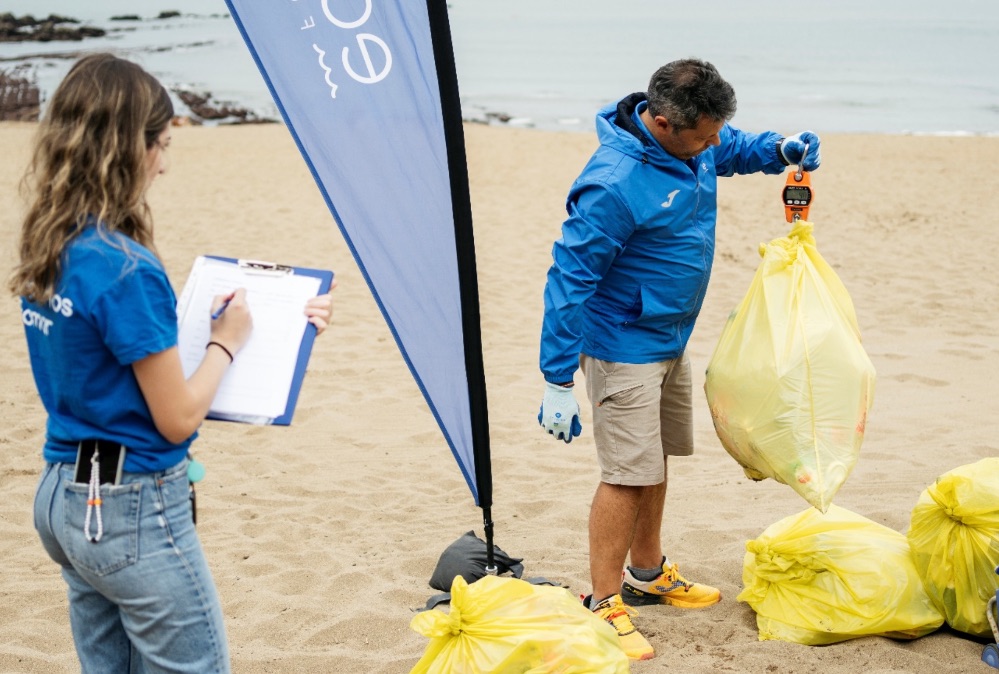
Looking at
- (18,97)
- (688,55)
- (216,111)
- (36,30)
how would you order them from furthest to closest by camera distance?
(688,55) < (36,30) < (18,97) < (216,111)

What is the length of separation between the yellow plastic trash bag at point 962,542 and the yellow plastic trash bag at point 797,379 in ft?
0.95

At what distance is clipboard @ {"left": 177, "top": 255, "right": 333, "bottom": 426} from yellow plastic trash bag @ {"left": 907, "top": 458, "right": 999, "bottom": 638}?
1908mm

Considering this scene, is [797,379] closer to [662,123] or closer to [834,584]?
[834,584]

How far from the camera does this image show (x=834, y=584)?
308 centimetres

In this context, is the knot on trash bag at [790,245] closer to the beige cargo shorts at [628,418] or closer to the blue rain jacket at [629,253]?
the blue rain jacket at [629,253]

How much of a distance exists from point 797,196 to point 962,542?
1.12 m

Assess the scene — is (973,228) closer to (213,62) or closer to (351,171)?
(351,171)

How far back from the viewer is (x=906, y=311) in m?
7.94

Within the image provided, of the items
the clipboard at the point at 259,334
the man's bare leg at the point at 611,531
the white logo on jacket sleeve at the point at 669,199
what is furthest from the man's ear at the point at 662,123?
the clipboard at the point at 259,334

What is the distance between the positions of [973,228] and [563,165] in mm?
6243

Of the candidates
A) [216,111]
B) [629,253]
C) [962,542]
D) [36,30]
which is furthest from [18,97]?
[962,542]

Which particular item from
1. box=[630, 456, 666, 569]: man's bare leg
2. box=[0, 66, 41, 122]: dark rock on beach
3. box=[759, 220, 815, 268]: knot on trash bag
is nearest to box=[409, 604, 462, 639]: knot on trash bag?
box=[630, 456, 666, 569]: man's bare leg

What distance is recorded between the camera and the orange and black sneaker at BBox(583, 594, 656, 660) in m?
3.03

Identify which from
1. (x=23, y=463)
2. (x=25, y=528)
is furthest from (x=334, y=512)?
(x=23, y=463)
